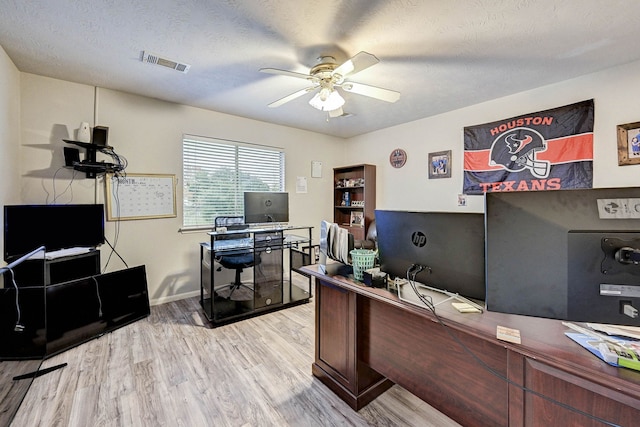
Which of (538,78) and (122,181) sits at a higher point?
(538,78)

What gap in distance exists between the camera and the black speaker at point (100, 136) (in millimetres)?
2789

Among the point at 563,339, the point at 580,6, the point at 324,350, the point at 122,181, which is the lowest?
the point at 324,350

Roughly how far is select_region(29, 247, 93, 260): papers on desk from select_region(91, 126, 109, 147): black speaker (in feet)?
3.57

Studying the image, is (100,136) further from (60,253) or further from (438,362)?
(438,362)

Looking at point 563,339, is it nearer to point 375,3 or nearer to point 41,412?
point 375,3

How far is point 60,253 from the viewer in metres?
2.47

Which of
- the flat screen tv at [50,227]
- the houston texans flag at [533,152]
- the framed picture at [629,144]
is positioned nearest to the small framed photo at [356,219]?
the houston texans flag at [533,152]

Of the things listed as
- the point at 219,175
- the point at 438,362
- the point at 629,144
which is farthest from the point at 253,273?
the point at 629,144

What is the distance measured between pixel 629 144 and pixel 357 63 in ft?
8.50

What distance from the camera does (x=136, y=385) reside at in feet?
6.13

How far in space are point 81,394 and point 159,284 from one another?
1.63 meters

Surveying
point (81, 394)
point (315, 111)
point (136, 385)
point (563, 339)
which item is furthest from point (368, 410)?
point (315, 111)

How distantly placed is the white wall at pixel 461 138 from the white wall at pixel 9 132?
4.35m

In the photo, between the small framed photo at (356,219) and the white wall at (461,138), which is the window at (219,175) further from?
the white wall at (461,138)
